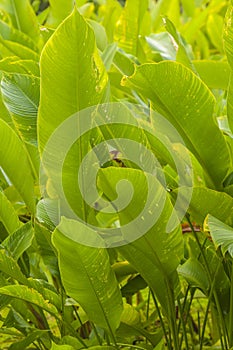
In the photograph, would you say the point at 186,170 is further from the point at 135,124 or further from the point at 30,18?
the point at 30,18

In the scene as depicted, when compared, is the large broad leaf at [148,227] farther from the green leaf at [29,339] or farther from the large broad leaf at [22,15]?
the large broad leaf at [22,15]

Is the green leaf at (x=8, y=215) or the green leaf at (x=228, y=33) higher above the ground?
the green leaf at (x=228, y=33)

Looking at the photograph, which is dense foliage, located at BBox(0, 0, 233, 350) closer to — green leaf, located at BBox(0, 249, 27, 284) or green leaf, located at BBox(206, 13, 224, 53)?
green leaf, located at BBox(0, 249, 27, 284)

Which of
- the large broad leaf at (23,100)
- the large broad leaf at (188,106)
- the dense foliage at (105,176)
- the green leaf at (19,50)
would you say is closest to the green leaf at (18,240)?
the dense foliage at (105,176)

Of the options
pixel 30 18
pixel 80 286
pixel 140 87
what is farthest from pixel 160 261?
pixel 30 18

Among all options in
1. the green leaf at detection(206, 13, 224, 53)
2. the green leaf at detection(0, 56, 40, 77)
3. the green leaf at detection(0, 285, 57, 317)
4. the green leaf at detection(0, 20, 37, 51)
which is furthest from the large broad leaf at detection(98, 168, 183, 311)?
the green leaf at detection(206, 13, 224, 53)

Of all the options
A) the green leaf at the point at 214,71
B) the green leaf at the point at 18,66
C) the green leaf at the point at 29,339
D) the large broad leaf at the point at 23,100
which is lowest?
the green leaf at the point at 29,339
